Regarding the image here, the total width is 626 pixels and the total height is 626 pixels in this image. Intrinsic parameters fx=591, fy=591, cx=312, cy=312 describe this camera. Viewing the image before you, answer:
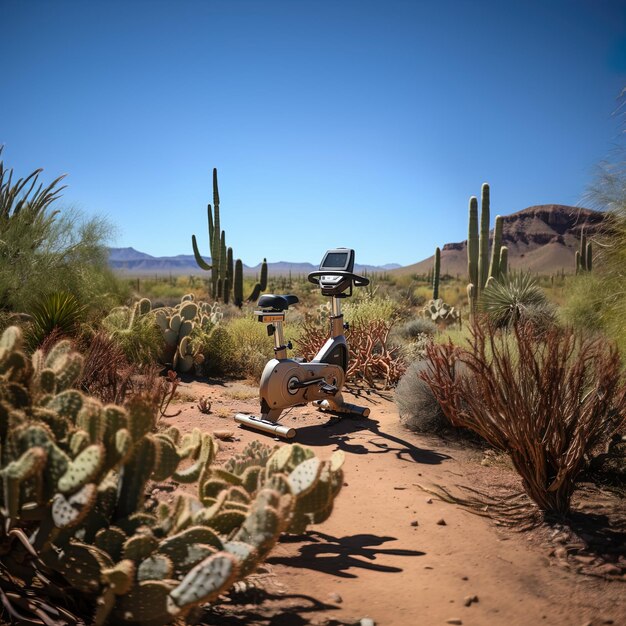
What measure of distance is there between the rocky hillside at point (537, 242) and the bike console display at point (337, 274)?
76.4 meters

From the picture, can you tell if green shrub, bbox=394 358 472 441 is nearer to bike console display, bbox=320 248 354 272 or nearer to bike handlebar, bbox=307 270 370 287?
bike handlebar, bbox=307 270 370 287

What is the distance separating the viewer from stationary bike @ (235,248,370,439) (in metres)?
6.81

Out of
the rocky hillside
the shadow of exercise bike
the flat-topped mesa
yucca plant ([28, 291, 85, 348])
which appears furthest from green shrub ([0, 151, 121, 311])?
the flat-topped mesa

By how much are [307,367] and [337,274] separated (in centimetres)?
123

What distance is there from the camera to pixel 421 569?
3.63 m

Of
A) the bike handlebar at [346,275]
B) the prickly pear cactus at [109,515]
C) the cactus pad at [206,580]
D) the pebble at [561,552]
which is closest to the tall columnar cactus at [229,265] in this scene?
the bike handlebar at [346,275]

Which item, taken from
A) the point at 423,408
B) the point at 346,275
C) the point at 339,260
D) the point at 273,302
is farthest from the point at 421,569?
the point at 339,260

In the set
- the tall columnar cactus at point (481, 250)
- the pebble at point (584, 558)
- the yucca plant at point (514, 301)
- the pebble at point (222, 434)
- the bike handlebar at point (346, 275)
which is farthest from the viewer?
the tall columnar cactus at point (481, 250)

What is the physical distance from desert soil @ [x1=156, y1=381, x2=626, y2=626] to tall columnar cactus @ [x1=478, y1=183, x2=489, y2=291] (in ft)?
40.7

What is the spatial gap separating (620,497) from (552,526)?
0.99 meters

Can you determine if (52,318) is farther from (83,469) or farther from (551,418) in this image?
(551,418)

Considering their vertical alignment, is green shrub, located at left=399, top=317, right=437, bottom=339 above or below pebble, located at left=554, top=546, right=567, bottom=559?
above

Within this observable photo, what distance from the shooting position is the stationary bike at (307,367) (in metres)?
6.81

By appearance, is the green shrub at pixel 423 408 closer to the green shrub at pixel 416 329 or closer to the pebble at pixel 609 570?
the pebble at pixel 609 570
